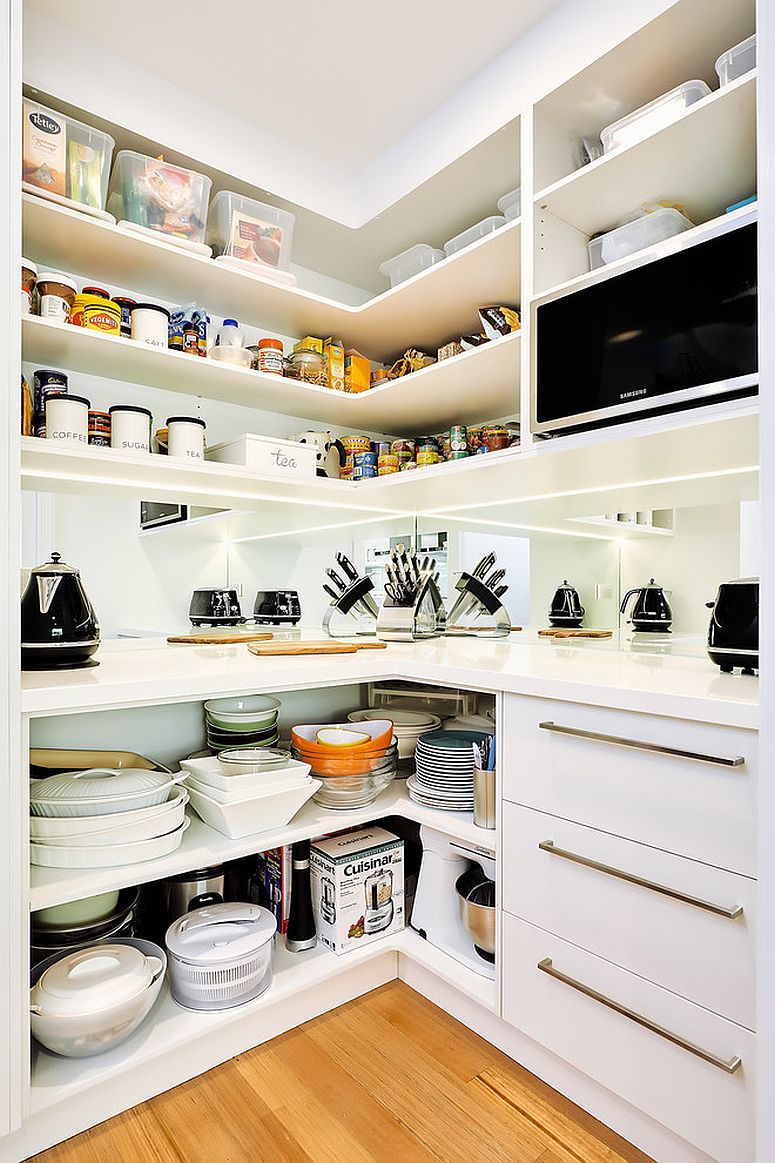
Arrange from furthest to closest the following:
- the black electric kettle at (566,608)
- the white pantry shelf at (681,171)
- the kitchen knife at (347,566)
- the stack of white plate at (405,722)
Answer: the kitchen knife at (347,566), the black electric kettle at (566,608), the stack of white plate at (405,722), the white pantry shelf at (681,171)

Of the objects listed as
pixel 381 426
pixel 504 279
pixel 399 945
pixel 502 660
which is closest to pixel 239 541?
pixel 381 426

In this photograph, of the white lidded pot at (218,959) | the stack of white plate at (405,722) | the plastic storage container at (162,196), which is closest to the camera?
the white lidded pot at (218,959)

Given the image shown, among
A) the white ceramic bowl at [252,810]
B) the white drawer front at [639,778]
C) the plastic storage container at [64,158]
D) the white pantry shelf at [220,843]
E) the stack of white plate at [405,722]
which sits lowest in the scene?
the white pantry shelf at [220,843]

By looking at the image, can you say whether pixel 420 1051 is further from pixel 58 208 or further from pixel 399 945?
pixel 58 208

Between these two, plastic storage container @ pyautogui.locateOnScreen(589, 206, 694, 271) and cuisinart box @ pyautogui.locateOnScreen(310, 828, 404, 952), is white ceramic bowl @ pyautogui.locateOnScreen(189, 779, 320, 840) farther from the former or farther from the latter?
plastic storage container @ pyautogui.locateOnScreen(589, 206, 694, 271)

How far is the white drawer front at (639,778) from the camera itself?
37.2 inches

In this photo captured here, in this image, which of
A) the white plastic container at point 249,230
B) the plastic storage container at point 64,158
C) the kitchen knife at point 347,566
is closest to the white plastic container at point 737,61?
the white plastic container at point 249,230

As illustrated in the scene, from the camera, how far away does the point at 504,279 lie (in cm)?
171

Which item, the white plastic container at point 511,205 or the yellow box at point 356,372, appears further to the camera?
the yellow box at point 356,372

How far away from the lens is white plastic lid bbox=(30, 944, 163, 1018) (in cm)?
113

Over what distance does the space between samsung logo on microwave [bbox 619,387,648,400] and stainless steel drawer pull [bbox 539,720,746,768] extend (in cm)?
66

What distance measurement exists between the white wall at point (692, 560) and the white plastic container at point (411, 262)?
3.43 feet

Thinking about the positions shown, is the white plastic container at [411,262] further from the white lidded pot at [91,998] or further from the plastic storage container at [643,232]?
the white lidded pot at [91,998]

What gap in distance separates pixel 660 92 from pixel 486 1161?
218cm
